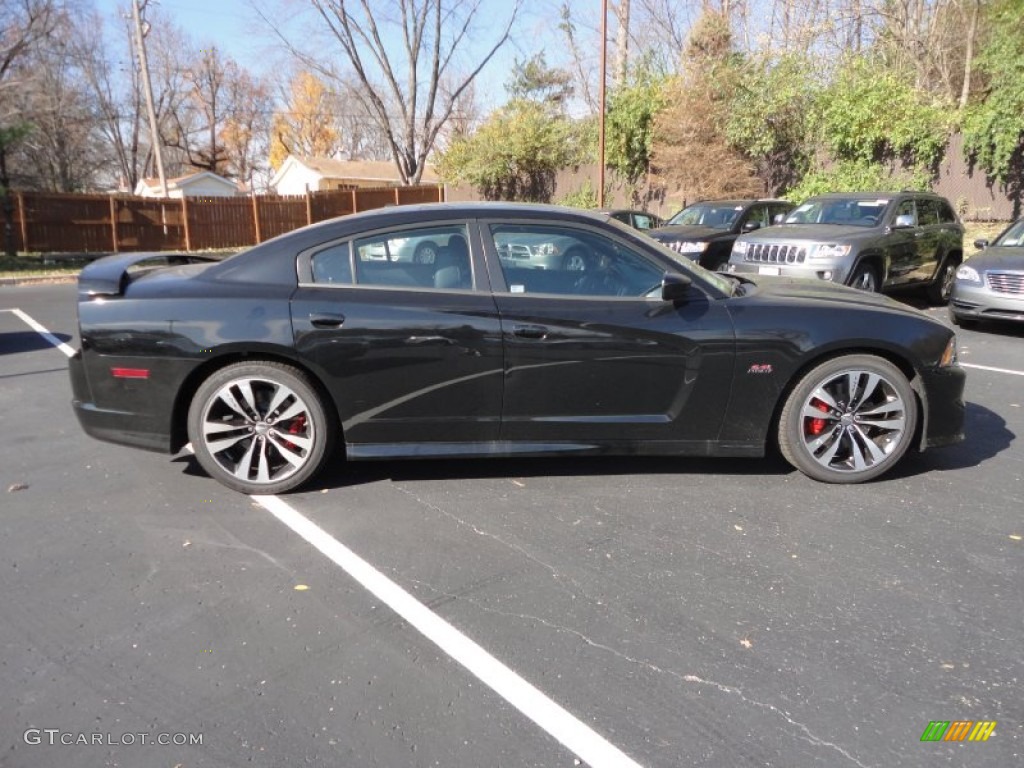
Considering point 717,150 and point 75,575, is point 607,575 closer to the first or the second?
point 75,575

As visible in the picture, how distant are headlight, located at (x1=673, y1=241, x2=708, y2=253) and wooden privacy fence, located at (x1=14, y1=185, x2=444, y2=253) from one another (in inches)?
542

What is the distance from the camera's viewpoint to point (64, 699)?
8.03 feet

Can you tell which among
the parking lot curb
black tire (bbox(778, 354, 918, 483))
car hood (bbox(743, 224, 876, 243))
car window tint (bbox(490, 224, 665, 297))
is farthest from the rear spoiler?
the parking lot curb

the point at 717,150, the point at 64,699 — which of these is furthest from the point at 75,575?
the point at 717,150

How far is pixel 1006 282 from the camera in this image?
8352mm

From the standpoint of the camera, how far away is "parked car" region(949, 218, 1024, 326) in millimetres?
8273

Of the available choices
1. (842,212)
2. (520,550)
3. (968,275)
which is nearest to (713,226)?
(842,212)

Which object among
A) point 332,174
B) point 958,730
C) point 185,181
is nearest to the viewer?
point 958,730

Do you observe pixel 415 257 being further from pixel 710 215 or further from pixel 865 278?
pixel 710 215

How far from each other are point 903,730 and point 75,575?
128 inches

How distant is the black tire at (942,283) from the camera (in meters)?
11.2

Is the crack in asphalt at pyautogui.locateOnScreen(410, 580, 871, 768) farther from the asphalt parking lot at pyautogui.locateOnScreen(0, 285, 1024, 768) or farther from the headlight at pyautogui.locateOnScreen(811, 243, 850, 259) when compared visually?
the headlight at pyautogui.locateOnScreen(811, 243, 850, 259)

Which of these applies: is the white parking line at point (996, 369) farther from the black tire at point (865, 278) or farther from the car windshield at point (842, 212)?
the car windshield at point (842, 212)

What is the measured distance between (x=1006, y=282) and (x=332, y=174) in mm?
49325
